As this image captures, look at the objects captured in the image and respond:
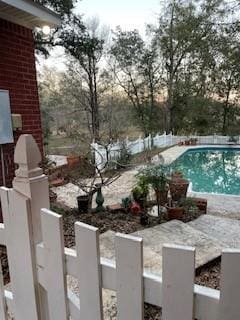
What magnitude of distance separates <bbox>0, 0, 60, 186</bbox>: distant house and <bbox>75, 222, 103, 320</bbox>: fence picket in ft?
9.78

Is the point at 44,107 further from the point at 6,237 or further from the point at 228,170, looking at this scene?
the point at 6,237

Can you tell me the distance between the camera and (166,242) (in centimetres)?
296

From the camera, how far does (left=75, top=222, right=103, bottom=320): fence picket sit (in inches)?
33.2

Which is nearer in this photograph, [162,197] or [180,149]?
[162,197]

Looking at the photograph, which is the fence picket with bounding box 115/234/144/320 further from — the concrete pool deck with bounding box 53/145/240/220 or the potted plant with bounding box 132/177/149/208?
the concrete pool deck with bounding box 53/145/240/220

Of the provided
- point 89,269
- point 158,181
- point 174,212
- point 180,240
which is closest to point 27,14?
point 158,181

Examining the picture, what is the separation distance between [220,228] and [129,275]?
3832 mm

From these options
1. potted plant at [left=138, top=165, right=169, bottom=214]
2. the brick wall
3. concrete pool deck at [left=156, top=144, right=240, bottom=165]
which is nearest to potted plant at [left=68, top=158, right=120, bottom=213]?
potted plant at [left=138, top=165, right=169, bottom=214]

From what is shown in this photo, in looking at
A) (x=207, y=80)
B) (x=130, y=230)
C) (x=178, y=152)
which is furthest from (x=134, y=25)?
(x=130, y=230)

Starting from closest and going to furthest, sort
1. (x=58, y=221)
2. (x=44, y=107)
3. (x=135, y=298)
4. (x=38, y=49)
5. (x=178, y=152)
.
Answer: (x=135, y=298), (x=58, y=221), (x=38, y=49), (x=178, y=152), (x=44, y=107)

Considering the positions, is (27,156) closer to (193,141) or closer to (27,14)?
(27,14)

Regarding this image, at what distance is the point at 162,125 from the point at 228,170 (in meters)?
7.78

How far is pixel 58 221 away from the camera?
922 mm

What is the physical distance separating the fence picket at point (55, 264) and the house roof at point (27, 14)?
309 centimetres
